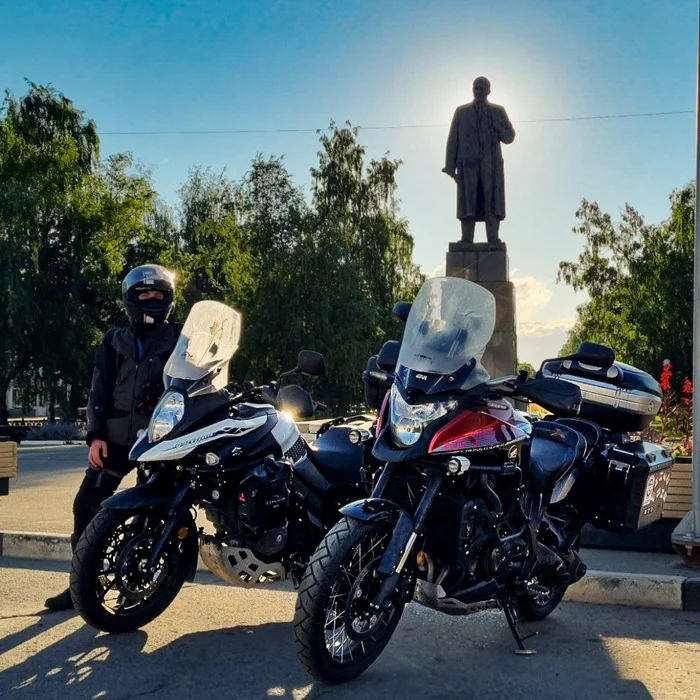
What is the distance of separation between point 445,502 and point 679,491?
10.7 feet

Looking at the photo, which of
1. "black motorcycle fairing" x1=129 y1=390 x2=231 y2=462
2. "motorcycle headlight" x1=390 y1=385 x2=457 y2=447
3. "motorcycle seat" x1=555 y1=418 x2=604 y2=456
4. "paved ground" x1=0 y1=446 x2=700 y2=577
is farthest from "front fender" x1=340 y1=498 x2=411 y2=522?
"paved ground" x1=0 y1=446 x2=700 y2=577

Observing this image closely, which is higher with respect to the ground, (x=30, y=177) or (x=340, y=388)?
(x=30, y=177)

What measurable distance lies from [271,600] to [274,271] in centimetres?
3242

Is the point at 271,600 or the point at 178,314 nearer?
the point at 271,600

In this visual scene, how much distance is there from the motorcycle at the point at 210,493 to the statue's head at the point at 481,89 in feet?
38.8

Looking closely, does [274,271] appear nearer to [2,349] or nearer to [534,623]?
[2,349]

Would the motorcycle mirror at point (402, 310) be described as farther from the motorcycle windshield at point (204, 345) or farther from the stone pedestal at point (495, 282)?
the stone pedestal at point (495, 282)

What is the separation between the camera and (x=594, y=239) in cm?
4959

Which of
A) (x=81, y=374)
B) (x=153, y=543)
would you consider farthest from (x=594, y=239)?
(x=153, y=543)

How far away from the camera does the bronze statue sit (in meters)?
15.7

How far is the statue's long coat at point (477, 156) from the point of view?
15.7m

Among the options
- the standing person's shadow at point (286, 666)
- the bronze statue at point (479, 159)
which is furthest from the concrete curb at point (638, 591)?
the bronze statue at point (479, 159)

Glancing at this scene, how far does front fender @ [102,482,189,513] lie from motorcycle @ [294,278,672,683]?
964 mm

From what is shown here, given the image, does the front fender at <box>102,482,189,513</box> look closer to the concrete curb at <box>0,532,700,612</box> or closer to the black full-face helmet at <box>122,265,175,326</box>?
the black full-face helmet at <box>122,265,175,326</box>
